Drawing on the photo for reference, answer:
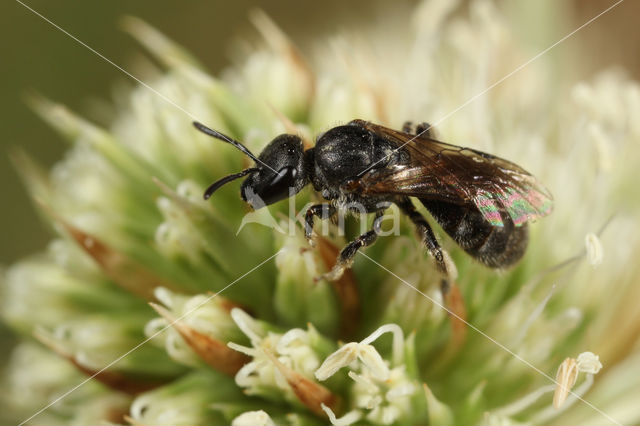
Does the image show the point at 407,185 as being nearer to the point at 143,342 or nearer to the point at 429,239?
the point at 429,239

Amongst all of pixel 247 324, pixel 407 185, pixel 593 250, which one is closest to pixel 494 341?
pixel 593 250

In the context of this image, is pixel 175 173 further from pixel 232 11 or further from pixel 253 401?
pixel 232 11

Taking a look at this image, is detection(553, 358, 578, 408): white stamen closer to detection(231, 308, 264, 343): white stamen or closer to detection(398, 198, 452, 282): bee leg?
detection(398, 198, 452, 282): bee leg

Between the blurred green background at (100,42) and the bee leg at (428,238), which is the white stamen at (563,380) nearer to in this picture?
the bee leg at (428,238)

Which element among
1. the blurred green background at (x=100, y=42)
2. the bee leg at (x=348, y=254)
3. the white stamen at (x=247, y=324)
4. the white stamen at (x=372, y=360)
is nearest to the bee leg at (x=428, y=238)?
the bee leg at (x=348, y=254)

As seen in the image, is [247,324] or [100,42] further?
[100,42]
